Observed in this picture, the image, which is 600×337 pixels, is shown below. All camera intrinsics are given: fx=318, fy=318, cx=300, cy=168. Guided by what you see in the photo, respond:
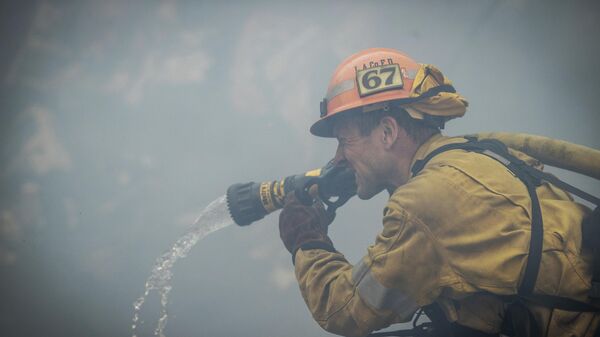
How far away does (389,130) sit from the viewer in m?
2.71

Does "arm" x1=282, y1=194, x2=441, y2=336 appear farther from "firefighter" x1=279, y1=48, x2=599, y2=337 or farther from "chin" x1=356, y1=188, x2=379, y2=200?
"chin" x1=356, y1=188, x2=379, y2=200

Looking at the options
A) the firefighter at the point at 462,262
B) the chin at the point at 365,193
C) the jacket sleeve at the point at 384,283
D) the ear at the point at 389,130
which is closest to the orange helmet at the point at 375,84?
the ear at the point at 389,130

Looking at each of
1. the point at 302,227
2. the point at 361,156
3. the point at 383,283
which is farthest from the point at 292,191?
the point at 383,283

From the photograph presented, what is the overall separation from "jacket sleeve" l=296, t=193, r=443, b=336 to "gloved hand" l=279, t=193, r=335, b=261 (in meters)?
0.32

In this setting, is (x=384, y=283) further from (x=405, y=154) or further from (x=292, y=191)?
(x=292, y=191)

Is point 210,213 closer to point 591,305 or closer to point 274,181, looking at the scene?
point 274,181

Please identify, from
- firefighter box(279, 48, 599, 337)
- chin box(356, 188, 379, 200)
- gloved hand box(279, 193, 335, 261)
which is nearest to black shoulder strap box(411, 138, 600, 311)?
firefighter box(279, 48, 599, 337)

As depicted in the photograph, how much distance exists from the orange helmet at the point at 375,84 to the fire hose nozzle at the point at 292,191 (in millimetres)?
600

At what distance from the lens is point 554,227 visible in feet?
5.62

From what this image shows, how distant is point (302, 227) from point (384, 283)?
95cm

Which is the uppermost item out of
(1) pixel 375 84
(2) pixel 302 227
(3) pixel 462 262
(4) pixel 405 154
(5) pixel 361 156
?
(1) pixel 375 84

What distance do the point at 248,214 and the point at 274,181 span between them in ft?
1.56

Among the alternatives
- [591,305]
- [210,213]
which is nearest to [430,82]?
[591,305]

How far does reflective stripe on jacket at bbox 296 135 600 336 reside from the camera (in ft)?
5.40
